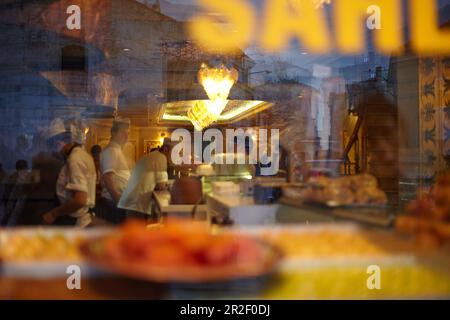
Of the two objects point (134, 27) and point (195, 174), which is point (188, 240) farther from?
point (134, 27)

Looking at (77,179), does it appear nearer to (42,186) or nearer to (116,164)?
(42,186)

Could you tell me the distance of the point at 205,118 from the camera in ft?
22.9

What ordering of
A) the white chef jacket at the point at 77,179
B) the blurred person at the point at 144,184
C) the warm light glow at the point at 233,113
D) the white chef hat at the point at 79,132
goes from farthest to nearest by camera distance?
the warm light glow at the point at 233,113 < the blurred person at the point at 144,184 < the white chef hat at the point at 79,132 < the white chef jacket at the point at 77,179

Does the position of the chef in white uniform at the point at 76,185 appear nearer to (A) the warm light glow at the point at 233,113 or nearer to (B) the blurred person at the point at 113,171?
(B) the blurred person at the point at 113,171

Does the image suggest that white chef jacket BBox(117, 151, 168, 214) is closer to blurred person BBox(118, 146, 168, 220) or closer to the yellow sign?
blurred person BBox(118, 146, 168, 220)

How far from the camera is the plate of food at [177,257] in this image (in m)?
2.00

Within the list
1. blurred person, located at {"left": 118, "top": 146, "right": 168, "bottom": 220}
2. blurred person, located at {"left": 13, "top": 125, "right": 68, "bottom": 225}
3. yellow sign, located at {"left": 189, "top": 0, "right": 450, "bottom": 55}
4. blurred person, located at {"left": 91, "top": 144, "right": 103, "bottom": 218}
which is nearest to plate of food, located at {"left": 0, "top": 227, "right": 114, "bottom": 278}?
blurred person, located at {"left": 13, "top": 125, "right": 68, "bottom": 225}

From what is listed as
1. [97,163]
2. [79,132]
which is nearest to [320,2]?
[97,163]

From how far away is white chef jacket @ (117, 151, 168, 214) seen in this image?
4.22m

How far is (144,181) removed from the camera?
15.1 feet

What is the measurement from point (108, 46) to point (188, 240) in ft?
17.3

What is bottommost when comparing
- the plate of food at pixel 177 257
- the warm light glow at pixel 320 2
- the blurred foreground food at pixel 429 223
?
the plate of food at pixel 177 257

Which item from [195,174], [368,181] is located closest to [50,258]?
[368,181]

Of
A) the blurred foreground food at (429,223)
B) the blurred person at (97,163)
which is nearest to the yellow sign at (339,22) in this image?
the blurred foreground food at (429,223)
